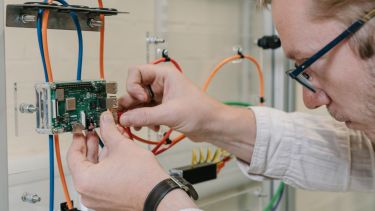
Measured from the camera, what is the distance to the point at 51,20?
88 cm

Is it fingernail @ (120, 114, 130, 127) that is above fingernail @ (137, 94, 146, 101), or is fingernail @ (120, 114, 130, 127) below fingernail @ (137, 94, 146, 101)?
below

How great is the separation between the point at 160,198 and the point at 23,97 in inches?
13.3

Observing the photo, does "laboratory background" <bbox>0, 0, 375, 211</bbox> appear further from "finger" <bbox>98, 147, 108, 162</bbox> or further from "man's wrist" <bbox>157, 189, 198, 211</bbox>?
"man's wrist" <bbox>157, 189, 198, 211</bbox>

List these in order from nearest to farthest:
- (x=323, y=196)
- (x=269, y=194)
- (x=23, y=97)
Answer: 1. (x=23, y=97)
2. (x=269, y=194)
3. (x=323, y=196)

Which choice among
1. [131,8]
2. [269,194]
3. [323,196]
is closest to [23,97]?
[131,8]

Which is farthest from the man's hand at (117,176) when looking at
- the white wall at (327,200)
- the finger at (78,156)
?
the white wall at (327,200)

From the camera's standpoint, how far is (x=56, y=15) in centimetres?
88

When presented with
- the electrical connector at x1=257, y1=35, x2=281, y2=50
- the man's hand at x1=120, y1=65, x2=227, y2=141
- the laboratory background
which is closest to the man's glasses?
the man's hand at x1=120, y1=65, x2=227, y2=141

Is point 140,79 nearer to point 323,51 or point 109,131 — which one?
point 109,131

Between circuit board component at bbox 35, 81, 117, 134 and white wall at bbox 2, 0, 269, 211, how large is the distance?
0.27ft

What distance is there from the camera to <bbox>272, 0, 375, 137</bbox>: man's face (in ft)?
2.69

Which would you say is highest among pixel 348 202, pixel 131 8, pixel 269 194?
pixel 131 8

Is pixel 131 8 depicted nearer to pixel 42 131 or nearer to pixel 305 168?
pixel 42 131

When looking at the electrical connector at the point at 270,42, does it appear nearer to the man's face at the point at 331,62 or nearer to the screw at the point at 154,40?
the screw at the point at 154,40
